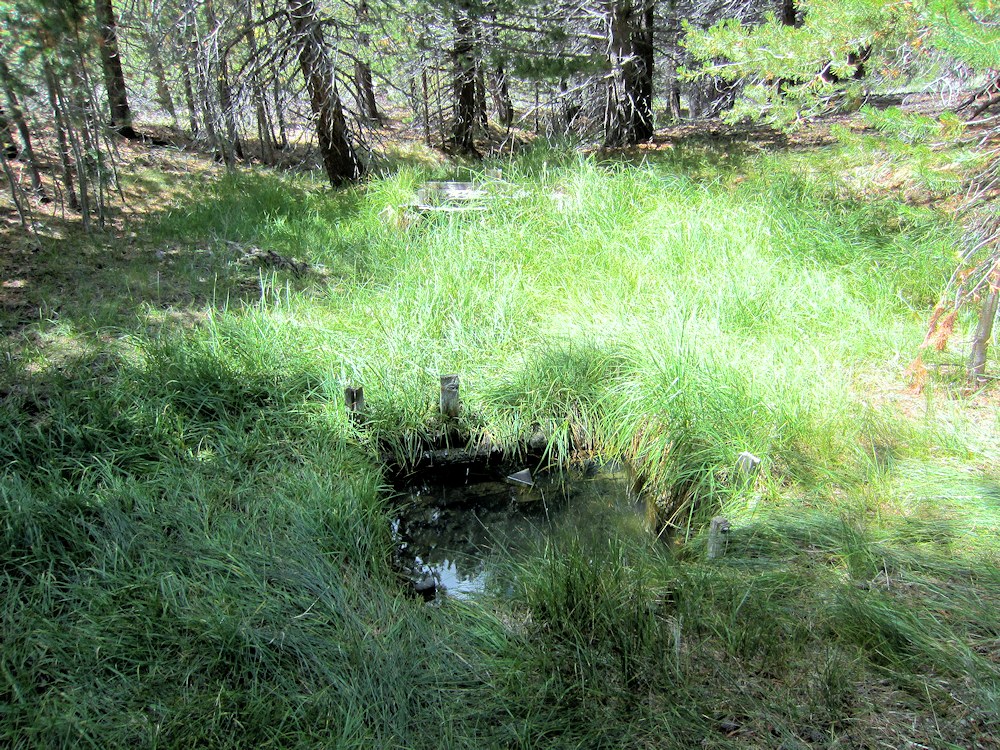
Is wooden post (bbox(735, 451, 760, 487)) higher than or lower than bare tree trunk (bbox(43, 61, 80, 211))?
lower

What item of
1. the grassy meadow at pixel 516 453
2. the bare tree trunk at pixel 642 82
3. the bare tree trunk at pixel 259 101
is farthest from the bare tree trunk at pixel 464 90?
the grassy meadow at pixel 516 453

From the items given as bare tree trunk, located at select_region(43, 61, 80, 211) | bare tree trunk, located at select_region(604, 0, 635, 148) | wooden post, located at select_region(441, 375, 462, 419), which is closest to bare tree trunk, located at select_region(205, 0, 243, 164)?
bare tree trunk, located at select_region(43, 61, 80, 211)

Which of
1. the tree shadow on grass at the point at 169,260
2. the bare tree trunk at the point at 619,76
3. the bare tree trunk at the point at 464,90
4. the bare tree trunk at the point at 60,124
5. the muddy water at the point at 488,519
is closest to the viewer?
the muddy water at the point at 488,519

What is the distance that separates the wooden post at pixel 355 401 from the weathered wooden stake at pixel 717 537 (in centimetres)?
205

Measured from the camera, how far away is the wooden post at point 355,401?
3.98m

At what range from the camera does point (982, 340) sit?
3.86 m

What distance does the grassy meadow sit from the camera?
2277 millimetres

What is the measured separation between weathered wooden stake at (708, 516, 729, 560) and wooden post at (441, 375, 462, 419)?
168 cm

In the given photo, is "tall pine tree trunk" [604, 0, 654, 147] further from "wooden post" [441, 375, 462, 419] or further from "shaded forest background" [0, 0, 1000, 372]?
"wooden post" [441, 375, 462, 419]

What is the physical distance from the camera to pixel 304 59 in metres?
7.98

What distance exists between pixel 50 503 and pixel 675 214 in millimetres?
4930

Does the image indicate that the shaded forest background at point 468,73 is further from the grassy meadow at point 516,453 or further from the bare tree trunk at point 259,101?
the grassy meadow at point 516,453

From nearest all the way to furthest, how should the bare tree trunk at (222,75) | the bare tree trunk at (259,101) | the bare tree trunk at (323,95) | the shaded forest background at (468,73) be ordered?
the shaded forest background at (468,73)
the bare tree trunk at (222,75)
the bare tree trunk at (323,95)
the bare tree trunk at (259,101)

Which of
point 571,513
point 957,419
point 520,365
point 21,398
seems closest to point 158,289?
point 21,398
